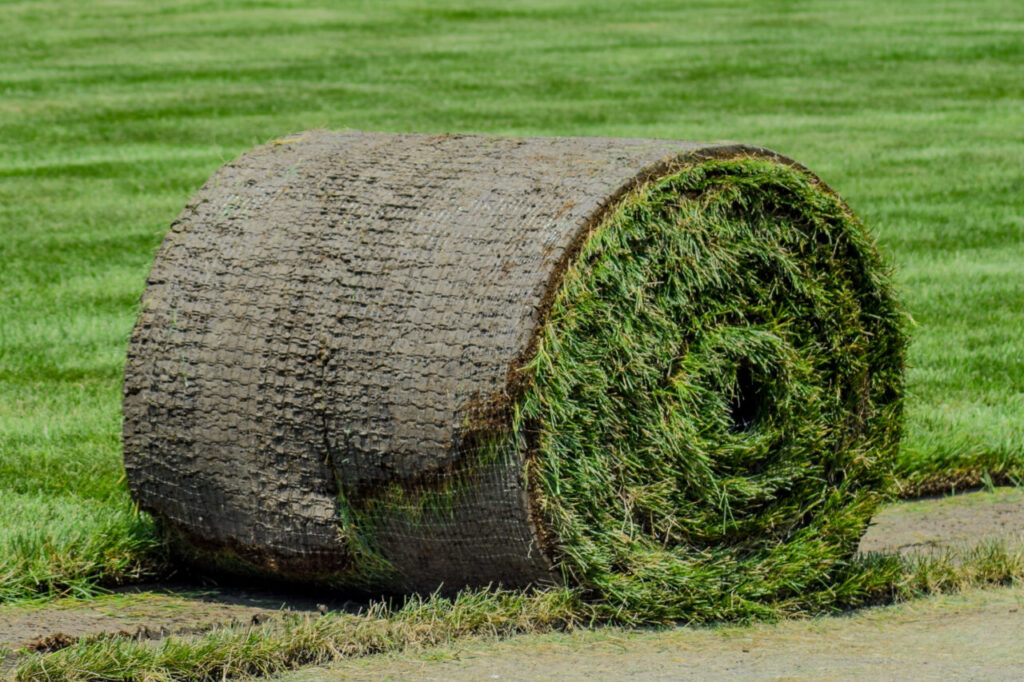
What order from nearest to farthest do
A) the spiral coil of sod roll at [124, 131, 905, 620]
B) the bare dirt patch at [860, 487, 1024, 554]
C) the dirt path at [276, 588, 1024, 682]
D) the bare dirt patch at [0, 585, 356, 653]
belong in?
the dirt path at [276, 588, 1024, 682], the spiral coil of sod roll at [124, 131, 905, 620], the bare dirt patch at [0, 585, 356, 653], the bare dirt patch at [860, 487, 1024, 554]

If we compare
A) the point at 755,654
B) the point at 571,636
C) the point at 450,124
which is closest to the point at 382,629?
the point at 571,636

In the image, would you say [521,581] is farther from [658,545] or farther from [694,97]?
[694,97]

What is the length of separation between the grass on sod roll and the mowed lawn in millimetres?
698

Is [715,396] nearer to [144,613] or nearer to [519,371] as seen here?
[519,371]

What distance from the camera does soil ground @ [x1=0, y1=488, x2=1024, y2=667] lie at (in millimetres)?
3631

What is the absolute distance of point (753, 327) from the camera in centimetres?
421

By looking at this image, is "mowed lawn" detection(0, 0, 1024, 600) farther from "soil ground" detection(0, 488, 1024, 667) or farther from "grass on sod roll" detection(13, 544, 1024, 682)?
"grass on sod roll" detection(13, 544, 1024, 682)

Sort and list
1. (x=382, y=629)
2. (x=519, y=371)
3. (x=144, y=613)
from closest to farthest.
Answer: (x=519, y=371) < (x=382, y=629) < (x=144, y=613)

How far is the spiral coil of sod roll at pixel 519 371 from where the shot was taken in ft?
12.2

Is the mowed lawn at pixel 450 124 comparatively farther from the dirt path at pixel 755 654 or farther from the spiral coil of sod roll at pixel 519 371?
the dirt path at pixel 755 654

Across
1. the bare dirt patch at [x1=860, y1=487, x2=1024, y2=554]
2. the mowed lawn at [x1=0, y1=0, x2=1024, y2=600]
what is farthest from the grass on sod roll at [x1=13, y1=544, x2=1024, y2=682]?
the mowed lawn at [x1=0, y1=0, x2=1024, y2=600]

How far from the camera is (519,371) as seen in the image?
11.9ft

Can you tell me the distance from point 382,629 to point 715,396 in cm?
107

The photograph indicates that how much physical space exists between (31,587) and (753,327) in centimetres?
207
